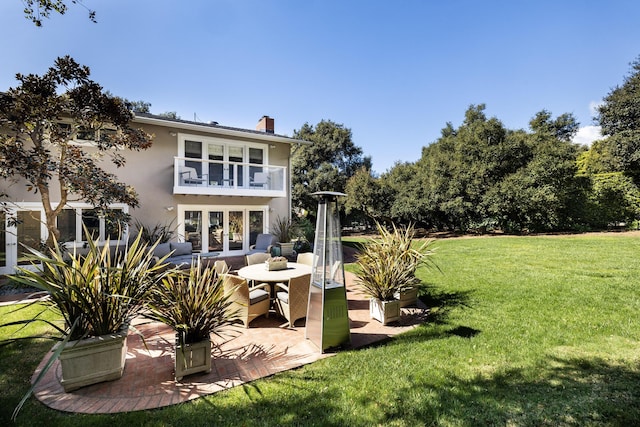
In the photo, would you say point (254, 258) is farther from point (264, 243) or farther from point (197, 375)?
point (264, 243)

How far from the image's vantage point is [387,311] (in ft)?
18.2

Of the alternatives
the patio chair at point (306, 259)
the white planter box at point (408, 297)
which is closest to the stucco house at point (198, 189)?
the patio chair at point (306, 259)

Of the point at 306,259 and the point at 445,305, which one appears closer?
the point at 445,305

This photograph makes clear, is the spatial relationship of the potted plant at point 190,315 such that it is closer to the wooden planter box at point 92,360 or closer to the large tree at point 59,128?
the wooden planter box at point 92,360

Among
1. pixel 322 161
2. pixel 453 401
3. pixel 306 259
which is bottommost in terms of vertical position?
pixel 453 401

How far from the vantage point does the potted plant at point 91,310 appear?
3.34 metres

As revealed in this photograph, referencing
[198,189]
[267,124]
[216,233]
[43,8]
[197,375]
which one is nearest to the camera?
[197,375]

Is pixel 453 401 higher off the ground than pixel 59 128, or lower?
lower

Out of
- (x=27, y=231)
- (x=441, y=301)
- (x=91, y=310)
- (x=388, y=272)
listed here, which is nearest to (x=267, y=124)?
(x=27, y=231)

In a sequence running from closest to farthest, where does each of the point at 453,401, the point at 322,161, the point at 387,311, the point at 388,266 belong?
the point at 453,401 → the point at 387,311 → the point at 388,266 → the point at 322,161

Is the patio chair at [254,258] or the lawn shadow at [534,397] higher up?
the patio chair at [254,258]

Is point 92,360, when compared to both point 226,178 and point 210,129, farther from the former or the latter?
point 210,129

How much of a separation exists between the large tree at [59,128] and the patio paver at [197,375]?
3.89 metres

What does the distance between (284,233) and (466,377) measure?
10.2 meters
